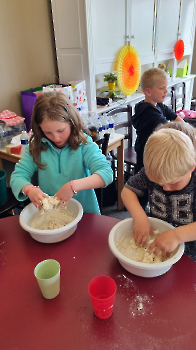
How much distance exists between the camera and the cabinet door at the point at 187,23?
373 centimetres

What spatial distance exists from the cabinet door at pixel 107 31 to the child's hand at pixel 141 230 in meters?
1.94

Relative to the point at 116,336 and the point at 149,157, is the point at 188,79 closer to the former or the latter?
the point at 149,157

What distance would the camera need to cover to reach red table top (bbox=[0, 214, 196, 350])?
0.60 m

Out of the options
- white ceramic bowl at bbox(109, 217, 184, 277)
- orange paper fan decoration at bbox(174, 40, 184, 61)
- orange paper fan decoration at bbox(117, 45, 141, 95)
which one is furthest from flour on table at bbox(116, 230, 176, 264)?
orange paper fan decoration at bbox(174, 40, 184, 61)

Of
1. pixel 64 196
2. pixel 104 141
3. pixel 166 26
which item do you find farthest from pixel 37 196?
pixel 166 26

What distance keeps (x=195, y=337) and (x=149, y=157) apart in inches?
18.7

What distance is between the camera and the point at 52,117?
3.59 ft

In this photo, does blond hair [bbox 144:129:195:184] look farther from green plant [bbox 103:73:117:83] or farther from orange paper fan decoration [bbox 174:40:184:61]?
orange paper fan decoration [bbox 174:40:184:61]

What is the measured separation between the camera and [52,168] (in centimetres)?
125

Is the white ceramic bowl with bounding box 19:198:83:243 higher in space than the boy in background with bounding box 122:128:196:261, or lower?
lower

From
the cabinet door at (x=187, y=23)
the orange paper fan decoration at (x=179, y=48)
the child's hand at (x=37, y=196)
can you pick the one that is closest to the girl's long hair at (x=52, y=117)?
the child's hand at (x=37, y=196)

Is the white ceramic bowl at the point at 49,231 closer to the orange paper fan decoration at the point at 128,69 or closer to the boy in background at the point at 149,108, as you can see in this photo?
the boy in background at the point at 149,108

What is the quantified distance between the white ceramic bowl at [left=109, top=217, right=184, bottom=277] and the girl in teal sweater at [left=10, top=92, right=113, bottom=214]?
266mm

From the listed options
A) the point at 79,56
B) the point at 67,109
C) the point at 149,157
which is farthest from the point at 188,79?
the point at 149,157
